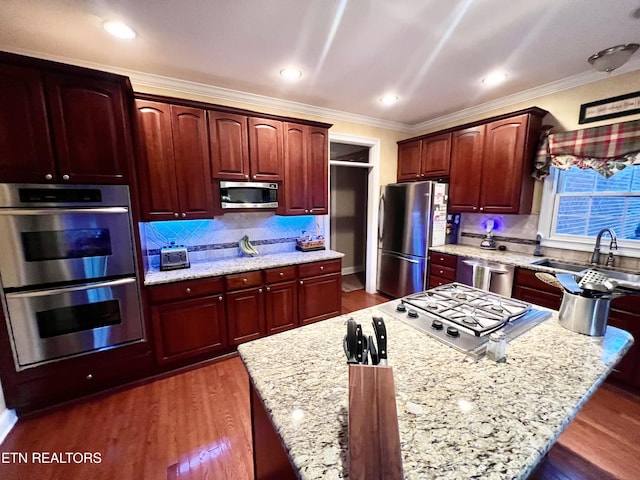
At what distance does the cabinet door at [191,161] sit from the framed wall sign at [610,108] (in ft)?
11.6

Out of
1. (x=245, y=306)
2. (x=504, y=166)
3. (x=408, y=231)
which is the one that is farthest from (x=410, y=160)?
(x=245, y=306)

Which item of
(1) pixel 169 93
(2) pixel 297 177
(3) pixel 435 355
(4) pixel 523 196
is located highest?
(1) pixel 169 93

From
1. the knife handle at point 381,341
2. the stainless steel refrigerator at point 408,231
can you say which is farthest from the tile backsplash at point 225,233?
the knife handle at point 381,341

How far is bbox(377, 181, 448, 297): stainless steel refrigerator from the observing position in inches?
131

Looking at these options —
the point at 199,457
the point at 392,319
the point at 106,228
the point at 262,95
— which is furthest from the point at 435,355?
the point at 262,95

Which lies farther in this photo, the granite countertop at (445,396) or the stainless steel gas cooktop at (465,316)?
the stainless steel gas cooktop at (465,316)

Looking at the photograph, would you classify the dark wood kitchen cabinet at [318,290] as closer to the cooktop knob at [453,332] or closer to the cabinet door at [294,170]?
the cabinet door at [294,170]

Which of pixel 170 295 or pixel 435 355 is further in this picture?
pixel 170 295

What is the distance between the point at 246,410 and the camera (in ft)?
6.21

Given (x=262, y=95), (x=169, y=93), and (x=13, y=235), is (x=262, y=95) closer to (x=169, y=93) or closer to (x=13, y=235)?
(x=169, y=93)

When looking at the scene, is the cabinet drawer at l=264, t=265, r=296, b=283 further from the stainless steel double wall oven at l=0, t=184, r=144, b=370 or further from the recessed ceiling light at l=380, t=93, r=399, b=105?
the recessed ceiling light at l=380, t=93, r=399, b=105

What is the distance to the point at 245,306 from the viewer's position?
2.50 meters

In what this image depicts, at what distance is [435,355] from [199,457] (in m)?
1.51

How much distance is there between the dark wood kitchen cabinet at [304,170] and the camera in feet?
9.29
